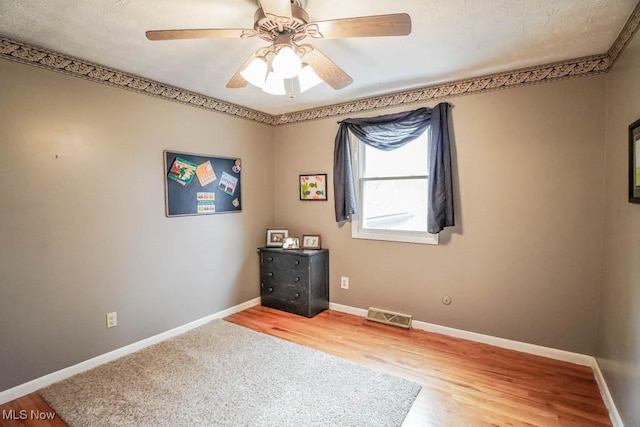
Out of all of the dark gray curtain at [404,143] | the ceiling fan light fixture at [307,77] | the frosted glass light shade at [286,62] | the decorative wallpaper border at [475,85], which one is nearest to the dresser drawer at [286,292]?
the dark gray curtain at [404,143]

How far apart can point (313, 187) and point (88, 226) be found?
87.6 inches

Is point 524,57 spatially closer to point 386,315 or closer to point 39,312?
point 386,315

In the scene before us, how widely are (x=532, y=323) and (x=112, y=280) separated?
349cm

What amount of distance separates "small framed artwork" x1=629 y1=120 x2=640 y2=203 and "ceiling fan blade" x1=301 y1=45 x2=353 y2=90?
5.23ft

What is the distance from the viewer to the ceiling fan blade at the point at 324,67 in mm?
1767

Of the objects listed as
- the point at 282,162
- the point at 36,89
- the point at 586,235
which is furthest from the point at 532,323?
the point at 36,89

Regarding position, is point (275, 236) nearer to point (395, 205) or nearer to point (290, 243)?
point (290, 243)

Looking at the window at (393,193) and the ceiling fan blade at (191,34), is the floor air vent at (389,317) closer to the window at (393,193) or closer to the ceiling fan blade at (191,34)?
the window at (393,193)

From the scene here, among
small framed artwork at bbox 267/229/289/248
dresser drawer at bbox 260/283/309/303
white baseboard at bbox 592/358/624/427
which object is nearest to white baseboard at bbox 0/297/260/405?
dresser drawer at bbox 260/283/309/303

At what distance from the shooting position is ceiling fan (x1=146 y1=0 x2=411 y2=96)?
1382mm

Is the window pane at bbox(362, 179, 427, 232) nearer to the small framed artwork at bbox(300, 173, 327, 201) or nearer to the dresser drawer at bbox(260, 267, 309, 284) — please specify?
the small framed artwork at bbox(300, 173, 327, 201)

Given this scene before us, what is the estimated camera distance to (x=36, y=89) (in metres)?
2.16

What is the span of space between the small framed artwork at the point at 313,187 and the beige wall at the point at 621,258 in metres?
2.49

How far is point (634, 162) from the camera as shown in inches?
67.4
